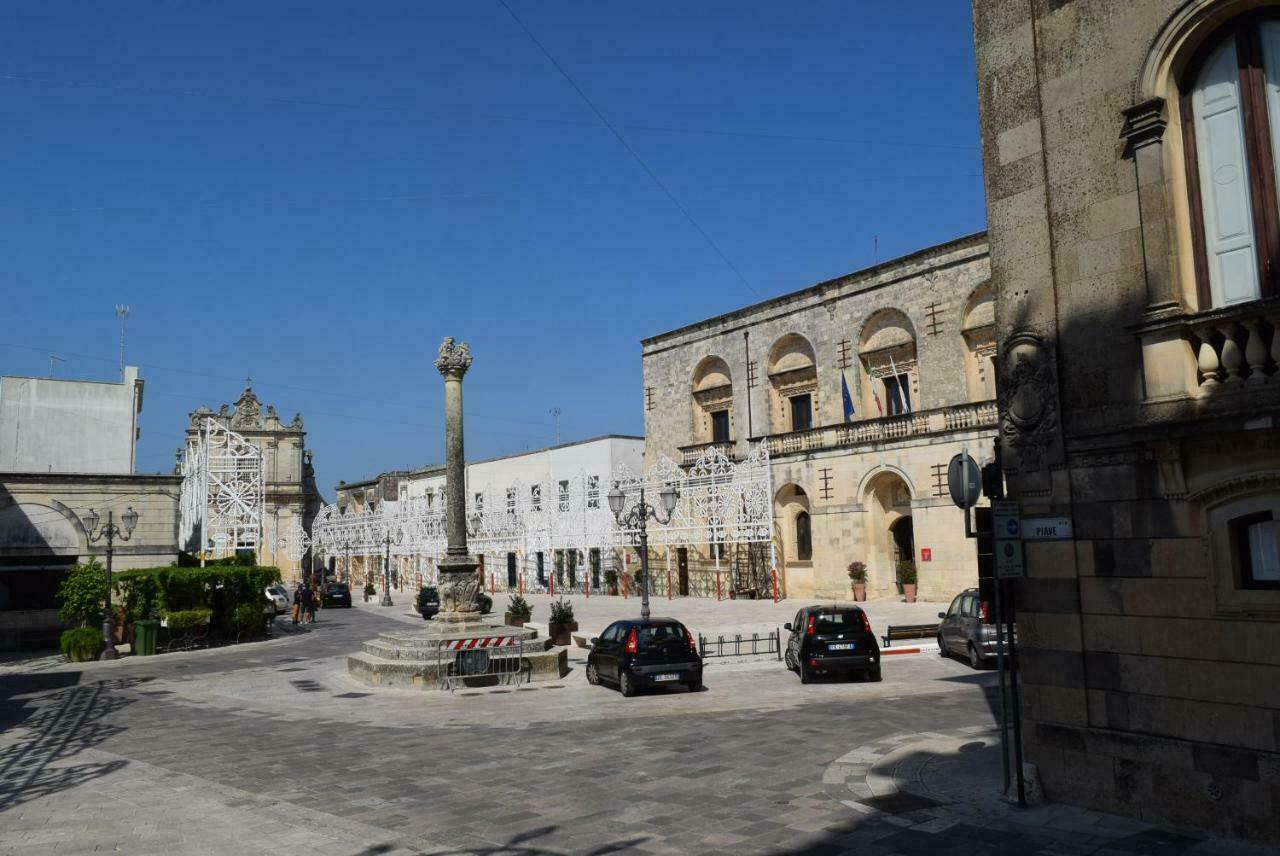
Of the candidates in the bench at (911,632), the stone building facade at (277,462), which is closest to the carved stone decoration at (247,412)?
the stone building facade at (277,462)

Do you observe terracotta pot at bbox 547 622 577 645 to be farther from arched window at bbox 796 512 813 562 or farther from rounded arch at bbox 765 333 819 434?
rounded arch at bbox 765 333 819 434

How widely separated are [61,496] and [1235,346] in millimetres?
32230

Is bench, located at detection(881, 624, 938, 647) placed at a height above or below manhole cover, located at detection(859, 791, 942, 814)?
above

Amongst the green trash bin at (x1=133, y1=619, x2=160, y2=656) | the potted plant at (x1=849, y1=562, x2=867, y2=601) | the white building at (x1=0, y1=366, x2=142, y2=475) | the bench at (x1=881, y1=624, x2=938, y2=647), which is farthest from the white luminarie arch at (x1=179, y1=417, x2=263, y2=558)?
the bench at (x1=881, y1=624, x2=938, y2=647)

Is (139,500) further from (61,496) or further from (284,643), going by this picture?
(284,643)

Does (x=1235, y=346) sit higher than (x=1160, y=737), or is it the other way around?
(x=1235, y=346)

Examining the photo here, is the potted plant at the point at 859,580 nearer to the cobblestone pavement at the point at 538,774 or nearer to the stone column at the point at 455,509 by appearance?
the cobblestone pavement at the point at 538,774

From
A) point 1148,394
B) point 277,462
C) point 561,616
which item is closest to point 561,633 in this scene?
point 561,616

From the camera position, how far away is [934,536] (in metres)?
33.6

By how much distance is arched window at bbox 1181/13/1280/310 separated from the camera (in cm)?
773

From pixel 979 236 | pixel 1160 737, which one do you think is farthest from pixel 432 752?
pixel 979 236

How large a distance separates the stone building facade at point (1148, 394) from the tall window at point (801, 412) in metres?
31.9

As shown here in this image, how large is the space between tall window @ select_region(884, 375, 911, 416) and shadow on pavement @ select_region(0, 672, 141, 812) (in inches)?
1080

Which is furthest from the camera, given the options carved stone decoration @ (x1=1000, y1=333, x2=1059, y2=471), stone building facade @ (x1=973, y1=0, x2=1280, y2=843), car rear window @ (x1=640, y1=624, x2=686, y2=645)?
car rear window @ (x1=640, y1=624, x2=686, y2=645)
